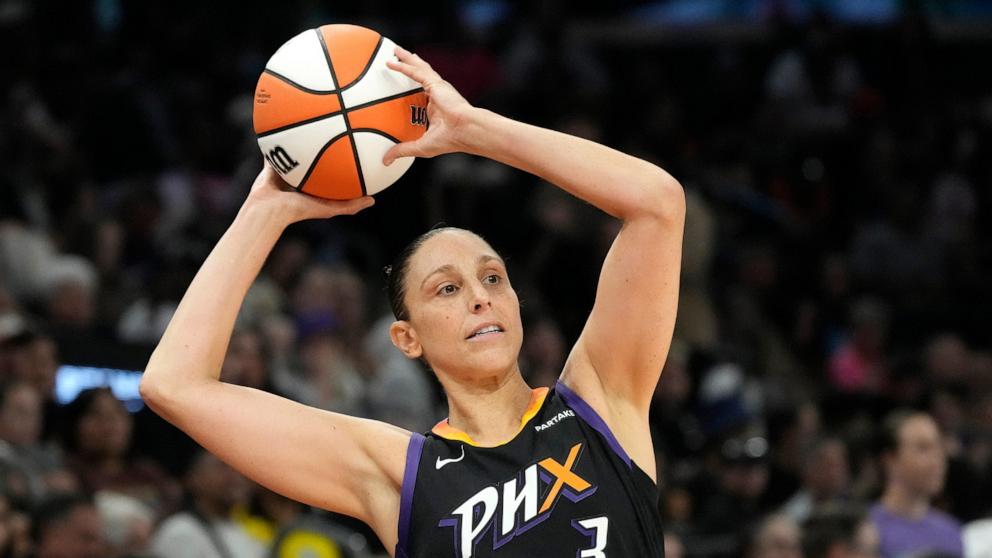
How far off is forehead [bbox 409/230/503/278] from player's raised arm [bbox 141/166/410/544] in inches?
16.4

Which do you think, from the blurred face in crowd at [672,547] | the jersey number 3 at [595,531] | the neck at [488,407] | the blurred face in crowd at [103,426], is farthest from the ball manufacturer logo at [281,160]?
the blurred face in crowd at [103,426]

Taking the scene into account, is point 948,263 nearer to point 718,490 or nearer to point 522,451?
point 718,490

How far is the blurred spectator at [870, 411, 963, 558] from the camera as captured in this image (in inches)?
293

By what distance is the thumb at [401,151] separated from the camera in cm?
375

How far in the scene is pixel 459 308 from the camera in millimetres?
3822

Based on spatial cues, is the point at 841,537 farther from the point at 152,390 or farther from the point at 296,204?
the point at 152,390

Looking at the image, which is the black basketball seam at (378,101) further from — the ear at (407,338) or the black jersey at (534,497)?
the black jersey at (534,497)

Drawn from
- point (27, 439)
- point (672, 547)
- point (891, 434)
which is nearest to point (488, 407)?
point (672, 547)

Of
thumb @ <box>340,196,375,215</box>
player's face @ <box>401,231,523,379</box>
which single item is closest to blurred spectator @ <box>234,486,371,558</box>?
player's face @ <box>401,231,523,379</box>

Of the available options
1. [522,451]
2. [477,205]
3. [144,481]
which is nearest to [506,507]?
[522,451]

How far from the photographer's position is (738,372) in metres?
10.6

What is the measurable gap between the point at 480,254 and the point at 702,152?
9687 millimetres

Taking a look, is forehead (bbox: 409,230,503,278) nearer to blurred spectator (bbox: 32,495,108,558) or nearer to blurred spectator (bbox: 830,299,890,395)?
blurred spectator (bbox: 32,495,108,558)

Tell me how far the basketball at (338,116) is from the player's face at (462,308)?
25cm
